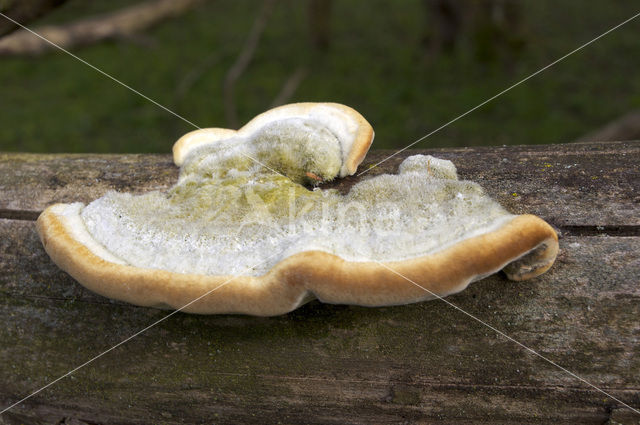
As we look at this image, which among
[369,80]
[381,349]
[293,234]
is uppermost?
[369,80]

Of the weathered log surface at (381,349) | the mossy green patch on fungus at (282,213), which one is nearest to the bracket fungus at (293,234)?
the mossy green patch on fungus at (282,213)

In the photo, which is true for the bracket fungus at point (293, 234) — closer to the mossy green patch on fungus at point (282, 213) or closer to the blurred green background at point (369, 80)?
the mossy green patch on fungus at point (282, 213)

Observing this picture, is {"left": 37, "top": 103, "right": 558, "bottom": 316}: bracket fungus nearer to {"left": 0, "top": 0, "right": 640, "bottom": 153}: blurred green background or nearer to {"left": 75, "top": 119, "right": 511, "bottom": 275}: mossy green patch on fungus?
{"left": 75, "top": 119, "right": 511, "bottom": 275}: mossy green patch on fungus

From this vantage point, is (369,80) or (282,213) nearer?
(282,213)

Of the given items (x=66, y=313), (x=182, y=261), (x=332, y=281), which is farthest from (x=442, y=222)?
(x=66, y=313)

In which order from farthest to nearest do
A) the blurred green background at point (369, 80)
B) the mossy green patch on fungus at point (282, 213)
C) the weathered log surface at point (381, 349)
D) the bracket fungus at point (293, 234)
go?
1. the blurred green background at point (369, 80)
2. the weathered log surface at point (381, 349)
3. the mossy green patch on fungus at point (282, 213)
4. the bracket fungus at point (293, 234)

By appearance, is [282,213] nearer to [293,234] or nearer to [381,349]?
[293,234]

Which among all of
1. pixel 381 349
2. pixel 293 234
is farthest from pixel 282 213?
pixel 381 349
